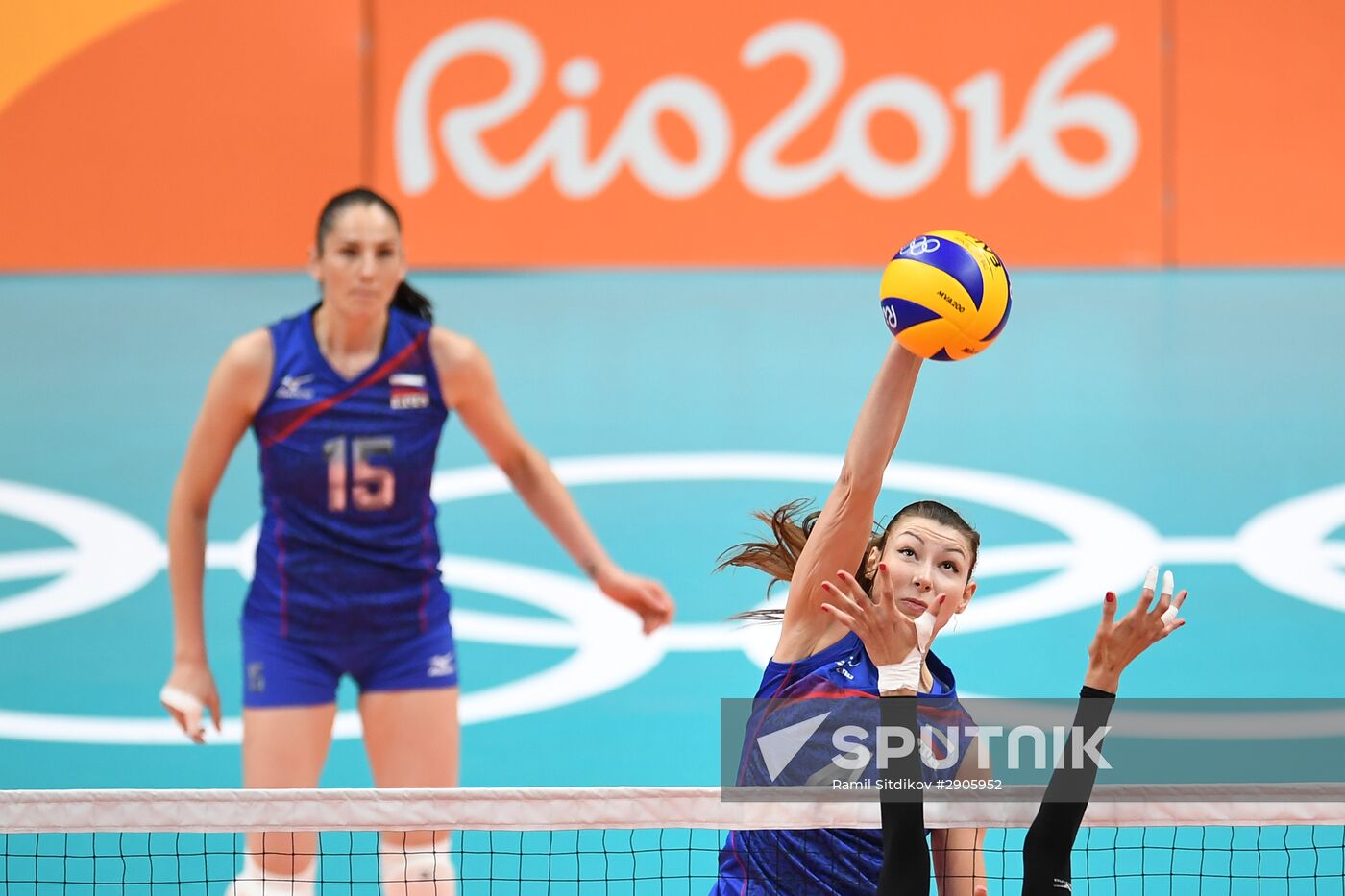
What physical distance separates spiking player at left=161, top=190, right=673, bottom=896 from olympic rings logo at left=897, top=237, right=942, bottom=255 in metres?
1.64

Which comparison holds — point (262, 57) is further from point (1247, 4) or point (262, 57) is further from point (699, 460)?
point (1247, 4)

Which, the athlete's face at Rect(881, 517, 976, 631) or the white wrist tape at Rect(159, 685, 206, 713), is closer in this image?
the athlete's face at Rect(881, 517, 976, 631)

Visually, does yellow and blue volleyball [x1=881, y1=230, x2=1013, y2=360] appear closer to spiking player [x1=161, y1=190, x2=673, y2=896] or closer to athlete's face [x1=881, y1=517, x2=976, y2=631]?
athlete's face [x1=881, y1=517, x2=976, y2=631]

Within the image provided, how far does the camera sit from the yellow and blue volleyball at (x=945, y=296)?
412 centimetres

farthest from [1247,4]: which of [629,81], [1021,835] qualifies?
[1021,835]

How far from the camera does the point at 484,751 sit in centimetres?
700

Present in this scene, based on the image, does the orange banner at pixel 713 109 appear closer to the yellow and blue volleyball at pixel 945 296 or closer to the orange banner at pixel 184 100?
the orange banner at pixel 184 100

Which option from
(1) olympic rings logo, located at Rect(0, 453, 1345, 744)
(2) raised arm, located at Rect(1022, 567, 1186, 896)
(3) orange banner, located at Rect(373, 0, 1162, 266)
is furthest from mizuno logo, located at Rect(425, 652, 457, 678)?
(3) orange banner, located at Rect(373, 0, 1162, 266)

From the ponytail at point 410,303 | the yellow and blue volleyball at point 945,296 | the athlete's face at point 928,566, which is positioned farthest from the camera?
the ponytail at point 410,303

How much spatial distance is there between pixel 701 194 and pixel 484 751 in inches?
283

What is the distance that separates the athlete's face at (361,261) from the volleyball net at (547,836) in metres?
1.62

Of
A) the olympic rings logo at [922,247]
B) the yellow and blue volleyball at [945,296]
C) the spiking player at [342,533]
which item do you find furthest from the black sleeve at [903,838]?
the spiking player at [342,533]

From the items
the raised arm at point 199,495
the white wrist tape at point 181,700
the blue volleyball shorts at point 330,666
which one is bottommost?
the white wrist tape at point 181,700

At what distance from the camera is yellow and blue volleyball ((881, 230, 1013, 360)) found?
4.12 metres
